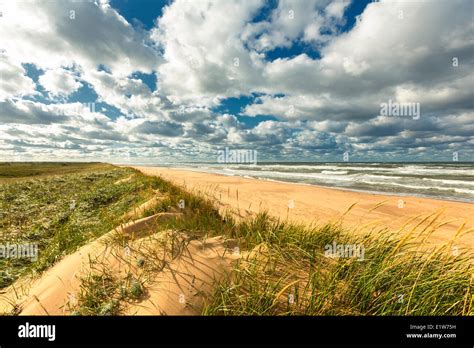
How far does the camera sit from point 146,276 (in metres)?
3.38

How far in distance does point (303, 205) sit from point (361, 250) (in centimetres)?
914

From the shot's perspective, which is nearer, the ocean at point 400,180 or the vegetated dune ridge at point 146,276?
the vegetated dune ridge at point 146,276

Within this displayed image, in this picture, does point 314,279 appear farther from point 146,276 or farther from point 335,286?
point 146,276

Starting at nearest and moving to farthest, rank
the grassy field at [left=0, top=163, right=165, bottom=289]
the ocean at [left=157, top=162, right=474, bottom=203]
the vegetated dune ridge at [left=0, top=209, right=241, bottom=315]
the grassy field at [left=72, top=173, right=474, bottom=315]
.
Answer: the grassy field at [left=72, top=173, right=474, bottom=315] → the vegetated dune ridge at [left=0, top=209, right=241, bottom=315] → the grassy field at [left=0, top=163, right=165, bottom=289] → the ocean at [left=157, top=162, right=474, bottom=203]

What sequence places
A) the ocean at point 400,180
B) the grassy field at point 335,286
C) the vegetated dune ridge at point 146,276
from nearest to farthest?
the grassy field at point 335,286, the vegetated dune ridge at point 146,276, the ocean at point 400,180

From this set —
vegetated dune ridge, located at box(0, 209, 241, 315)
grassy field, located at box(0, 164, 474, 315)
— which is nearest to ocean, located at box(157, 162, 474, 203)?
grassy field, located at box(0, 164, 474, 315)

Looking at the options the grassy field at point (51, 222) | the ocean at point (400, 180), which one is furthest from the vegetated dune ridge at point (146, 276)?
the ocean at point (400, 180)

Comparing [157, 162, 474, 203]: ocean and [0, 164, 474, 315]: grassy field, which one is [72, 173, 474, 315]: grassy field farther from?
[157, 162, 474, 203]: ocean

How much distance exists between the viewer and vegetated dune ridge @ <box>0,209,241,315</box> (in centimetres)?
298

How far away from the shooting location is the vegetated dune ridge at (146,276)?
9.79ft

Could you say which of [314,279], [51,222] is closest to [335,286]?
[314,279]

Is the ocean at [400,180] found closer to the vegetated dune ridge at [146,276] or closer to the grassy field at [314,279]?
the grassy field at [314,279]

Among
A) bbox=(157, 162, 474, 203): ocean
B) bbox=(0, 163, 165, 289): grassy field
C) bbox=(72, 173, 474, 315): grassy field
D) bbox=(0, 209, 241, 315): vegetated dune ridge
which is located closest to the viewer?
bbox=(72, 173, 474, 315): grassy field
